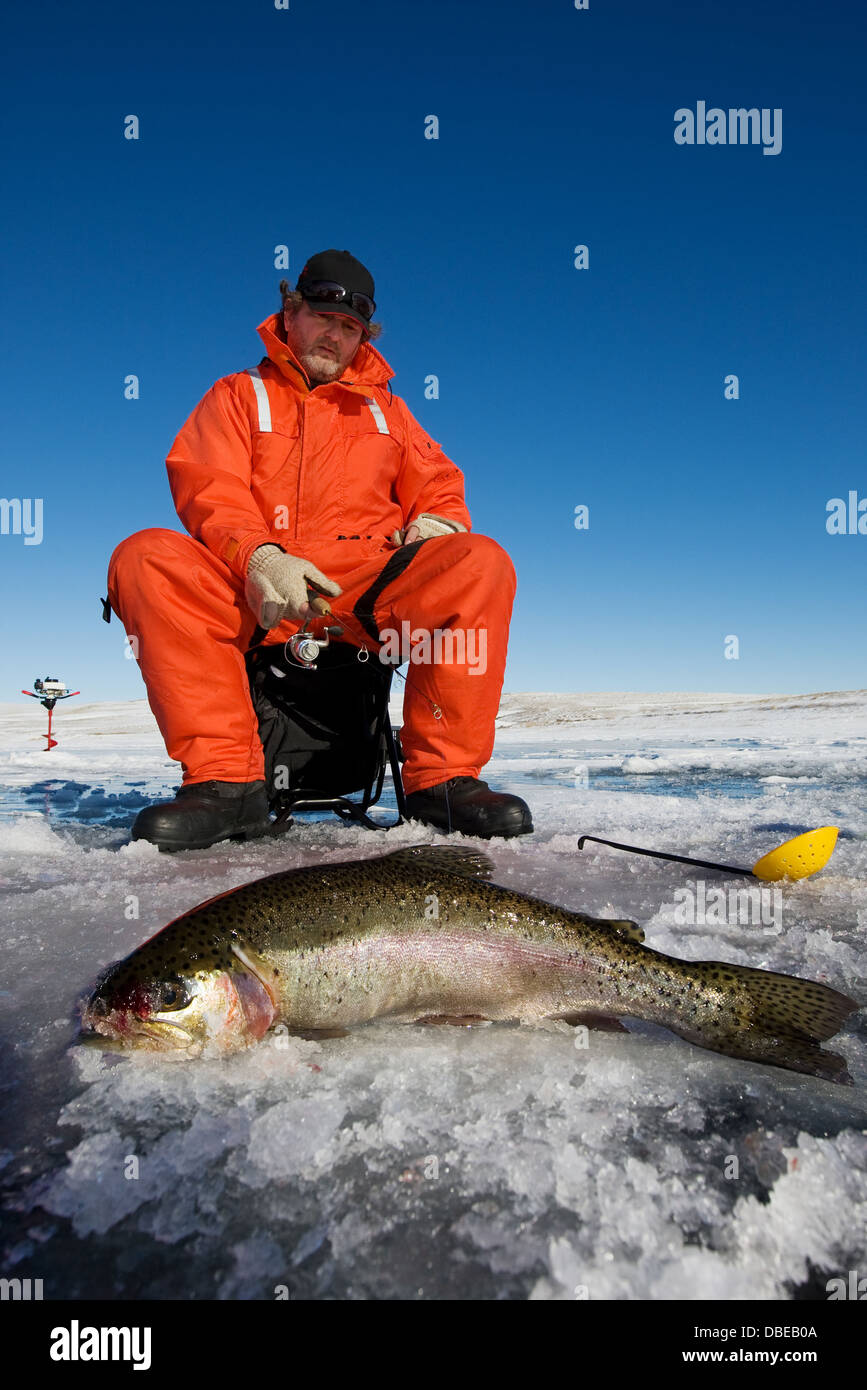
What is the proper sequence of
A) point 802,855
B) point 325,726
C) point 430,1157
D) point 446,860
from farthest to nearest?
point 325,726, point 802,855, point 446,860, point 430,1157

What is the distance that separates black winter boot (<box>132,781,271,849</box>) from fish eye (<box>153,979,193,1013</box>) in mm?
1799

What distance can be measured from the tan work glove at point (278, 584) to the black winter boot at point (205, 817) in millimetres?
736

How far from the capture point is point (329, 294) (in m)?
3.72

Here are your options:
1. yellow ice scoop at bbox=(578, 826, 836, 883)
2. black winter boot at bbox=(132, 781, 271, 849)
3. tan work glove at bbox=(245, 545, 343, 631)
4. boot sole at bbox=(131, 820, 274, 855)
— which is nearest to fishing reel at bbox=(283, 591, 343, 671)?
tan work glove at bbox=(245, 545, 343, 631)

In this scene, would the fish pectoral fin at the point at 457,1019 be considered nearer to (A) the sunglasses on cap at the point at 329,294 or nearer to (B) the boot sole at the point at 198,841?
(B) the boot sole at the point at 198,841

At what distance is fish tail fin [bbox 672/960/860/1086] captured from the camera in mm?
1291

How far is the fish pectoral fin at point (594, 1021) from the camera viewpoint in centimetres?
142

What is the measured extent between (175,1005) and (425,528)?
2887mm

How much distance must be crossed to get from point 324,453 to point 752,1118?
3.34 metres

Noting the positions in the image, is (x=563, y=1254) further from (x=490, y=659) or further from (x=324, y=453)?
(x=324, y=453)

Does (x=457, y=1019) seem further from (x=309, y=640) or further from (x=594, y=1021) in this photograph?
(x=309, y=640)

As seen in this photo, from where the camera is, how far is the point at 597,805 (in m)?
4.42

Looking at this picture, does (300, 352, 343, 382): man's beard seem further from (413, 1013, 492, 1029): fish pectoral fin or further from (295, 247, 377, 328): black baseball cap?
(413, 1013, 492, 1029): fish pectoral fin
